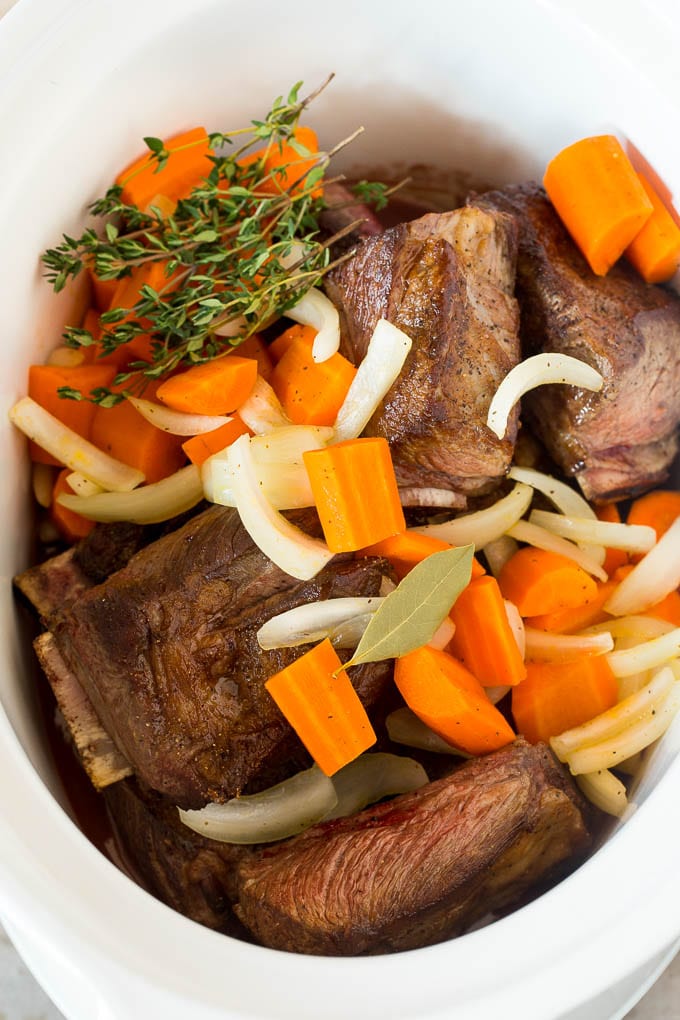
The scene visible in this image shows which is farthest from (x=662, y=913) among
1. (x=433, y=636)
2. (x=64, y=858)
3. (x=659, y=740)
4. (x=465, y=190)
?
(x=465, y=190)

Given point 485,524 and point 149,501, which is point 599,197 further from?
point 149,501

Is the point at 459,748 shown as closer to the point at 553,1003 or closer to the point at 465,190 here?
the point at 553,1003

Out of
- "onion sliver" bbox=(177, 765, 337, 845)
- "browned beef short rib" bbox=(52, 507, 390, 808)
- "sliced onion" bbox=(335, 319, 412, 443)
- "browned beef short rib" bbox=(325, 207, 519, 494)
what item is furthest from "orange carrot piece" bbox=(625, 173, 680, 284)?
"onion sliver" bbox=(177, 765, 337, 845)

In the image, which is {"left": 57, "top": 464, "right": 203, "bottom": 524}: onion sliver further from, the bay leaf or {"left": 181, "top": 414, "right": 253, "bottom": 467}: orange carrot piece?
the bay leaf

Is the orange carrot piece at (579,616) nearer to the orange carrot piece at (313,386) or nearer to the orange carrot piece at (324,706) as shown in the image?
the orange carrot piece at (324,706)

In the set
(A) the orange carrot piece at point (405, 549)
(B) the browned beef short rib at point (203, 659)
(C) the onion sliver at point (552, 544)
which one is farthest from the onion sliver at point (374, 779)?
(C) the onion sliver at point (552, 544)
